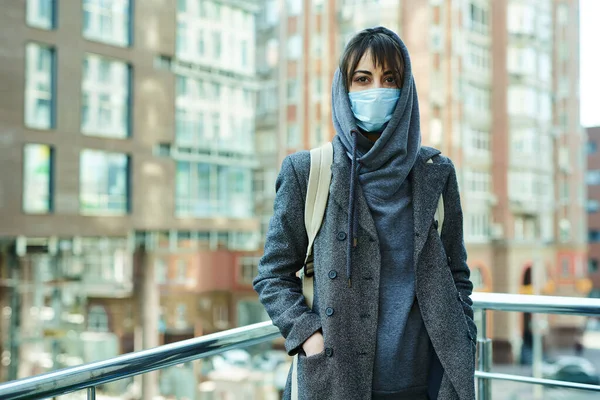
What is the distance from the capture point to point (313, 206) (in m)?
1.12

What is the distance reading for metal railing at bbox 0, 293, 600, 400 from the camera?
1153mm

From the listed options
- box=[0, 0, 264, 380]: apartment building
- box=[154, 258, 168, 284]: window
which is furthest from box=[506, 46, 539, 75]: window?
box=[154, 258, 168, 284]: window

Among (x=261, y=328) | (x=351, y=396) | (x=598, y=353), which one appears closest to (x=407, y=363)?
(x=351, y=396)

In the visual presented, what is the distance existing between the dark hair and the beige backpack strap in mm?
168

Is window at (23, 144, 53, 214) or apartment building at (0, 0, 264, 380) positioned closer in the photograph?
window at (23, 144, 53, 214)

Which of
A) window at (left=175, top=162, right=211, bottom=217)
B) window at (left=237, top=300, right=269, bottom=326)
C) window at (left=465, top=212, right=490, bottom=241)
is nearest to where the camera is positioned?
window at (left=175, top=162, right=211, bottom=217)

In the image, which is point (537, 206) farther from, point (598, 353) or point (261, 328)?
point (261, 328)

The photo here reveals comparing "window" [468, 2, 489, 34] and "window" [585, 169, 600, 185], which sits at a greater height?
"window" [468, 2, 489, 34]

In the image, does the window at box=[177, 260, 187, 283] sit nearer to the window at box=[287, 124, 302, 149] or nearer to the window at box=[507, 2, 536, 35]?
the window at box=[287, 124, 302, 149]

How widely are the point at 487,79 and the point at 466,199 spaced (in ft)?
12.4

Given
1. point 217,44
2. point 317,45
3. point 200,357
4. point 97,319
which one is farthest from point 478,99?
point 200,357

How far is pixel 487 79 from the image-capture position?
1920 cm

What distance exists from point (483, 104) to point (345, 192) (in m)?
18.9

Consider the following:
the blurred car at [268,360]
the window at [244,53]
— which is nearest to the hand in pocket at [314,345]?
the blurred car at [268,360]
